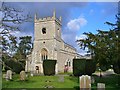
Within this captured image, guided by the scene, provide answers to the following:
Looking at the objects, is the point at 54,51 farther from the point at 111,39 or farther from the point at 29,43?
the point at 111,39

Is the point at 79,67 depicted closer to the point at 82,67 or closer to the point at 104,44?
the point at 82,67

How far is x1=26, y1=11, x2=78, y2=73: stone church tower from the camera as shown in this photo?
5129 cm

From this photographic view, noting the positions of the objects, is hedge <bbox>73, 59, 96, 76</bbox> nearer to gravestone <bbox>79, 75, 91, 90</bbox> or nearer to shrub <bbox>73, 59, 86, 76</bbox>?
shrub <bbox>73, 59, 86, 76</bbox>

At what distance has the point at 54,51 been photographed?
5047 cm

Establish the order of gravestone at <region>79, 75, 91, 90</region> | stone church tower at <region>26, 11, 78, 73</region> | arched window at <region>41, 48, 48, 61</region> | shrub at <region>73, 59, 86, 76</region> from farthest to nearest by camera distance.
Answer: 1. arched window at <region>41, 48, 48, 61</region>
2. stone church tower at <region>26, 11, 78, 73</region>
3. shrub at <region>73, 59, 86, 76</region>
4. gravestone at <region>79, 75, 91, 90</region>

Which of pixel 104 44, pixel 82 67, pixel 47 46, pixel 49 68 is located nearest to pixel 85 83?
pixel 104 44

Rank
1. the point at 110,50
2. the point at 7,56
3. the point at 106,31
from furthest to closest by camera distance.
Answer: the point at 106,31 → the point at 110,50 → the point at 7,56

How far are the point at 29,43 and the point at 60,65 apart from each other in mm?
26373

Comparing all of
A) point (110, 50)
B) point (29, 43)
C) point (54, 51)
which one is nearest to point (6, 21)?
point (110, 50)

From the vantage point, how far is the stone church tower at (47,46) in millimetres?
51294

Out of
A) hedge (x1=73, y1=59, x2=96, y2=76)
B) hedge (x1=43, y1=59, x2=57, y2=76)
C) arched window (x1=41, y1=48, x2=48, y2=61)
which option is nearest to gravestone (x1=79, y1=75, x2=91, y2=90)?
hedge (x1=73, y1=59, x2=96, y2=76)

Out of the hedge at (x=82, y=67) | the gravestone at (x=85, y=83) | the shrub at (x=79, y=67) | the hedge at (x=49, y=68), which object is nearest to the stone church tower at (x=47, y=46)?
the hedge at (x=49, y=68)

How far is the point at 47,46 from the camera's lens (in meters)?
52.1

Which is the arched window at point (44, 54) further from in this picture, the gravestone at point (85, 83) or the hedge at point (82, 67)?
the gravestone at point (85, 83)
